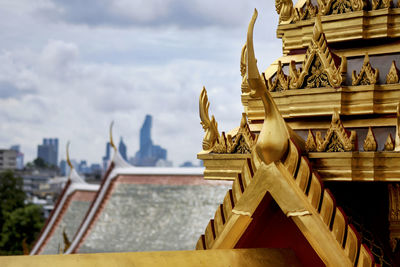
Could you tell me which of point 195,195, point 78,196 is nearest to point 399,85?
point 195,195

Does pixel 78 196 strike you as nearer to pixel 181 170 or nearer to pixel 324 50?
pixel 181 170

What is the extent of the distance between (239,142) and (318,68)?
322mm

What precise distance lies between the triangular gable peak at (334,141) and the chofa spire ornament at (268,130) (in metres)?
0.18

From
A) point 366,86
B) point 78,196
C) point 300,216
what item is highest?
point 366,86

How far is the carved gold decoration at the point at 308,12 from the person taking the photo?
7.31ft

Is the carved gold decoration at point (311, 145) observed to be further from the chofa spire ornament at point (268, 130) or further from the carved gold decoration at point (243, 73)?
the carved gold decoration at point (243, 73)

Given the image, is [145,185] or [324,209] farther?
[145,185]

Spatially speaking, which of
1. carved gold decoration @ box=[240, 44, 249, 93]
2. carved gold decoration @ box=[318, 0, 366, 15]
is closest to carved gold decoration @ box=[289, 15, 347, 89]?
carved gold decoration @ box=[318, 0, 366, 15]

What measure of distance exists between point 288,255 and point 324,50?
65 centimetres

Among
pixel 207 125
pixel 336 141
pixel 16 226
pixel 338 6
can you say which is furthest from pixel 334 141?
pixel 16 226

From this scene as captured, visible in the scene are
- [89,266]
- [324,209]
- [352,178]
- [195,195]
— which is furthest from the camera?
[195,195]

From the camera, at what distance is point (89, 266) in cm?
118

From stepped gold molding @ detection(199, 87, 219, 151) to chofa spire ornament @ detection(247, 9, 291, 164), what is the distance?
44 centimetres

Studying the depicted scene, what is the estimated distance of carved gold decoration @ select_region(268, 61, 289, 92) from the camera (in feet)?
6.52
